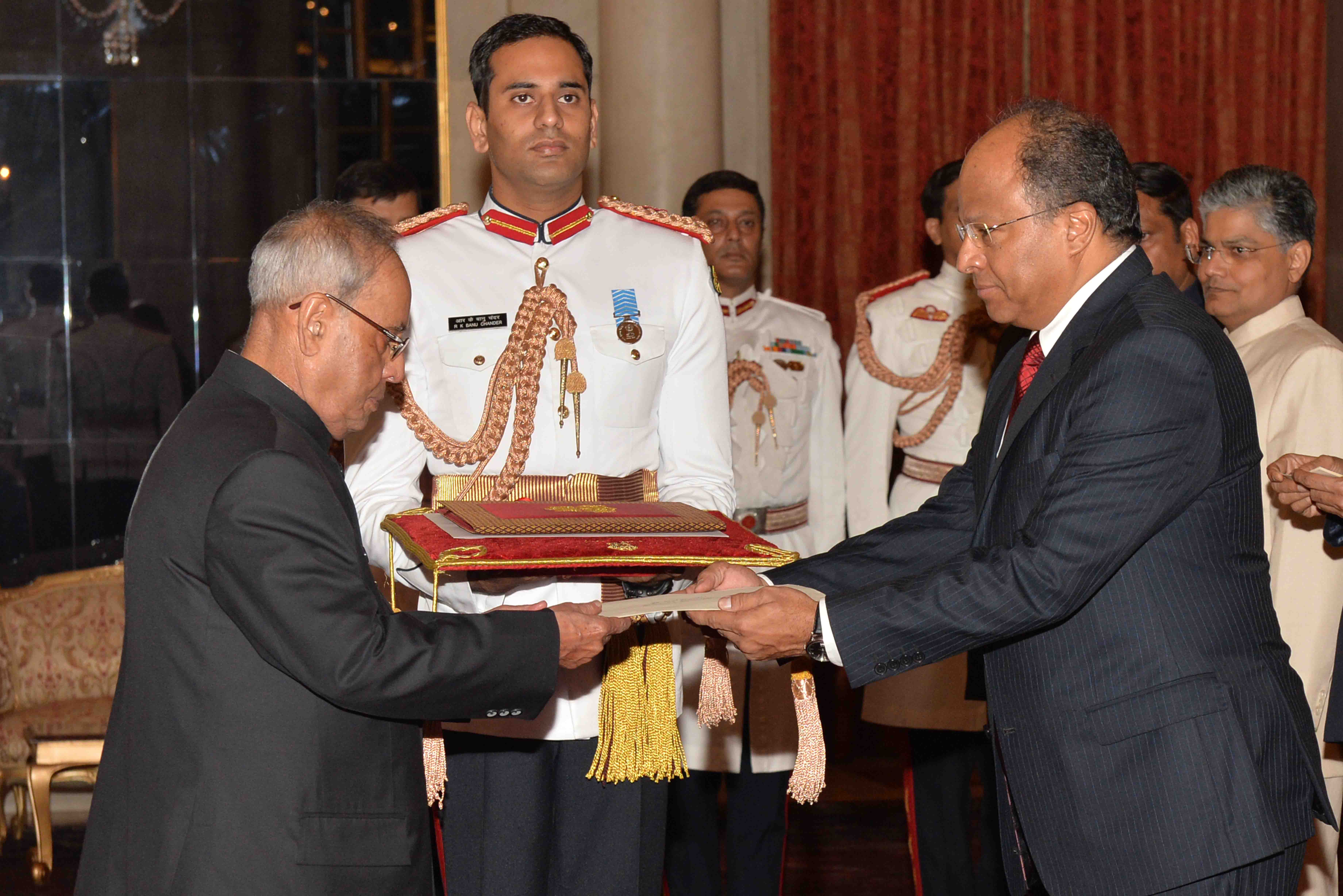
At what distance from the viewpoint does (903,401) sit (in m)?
4.31

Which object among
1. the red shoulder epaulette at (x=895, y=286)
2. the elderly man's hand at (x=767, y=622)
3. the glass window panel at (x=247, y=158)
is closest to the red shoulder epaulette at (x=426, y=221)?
the elderly man's hand at (x=767, y=622)

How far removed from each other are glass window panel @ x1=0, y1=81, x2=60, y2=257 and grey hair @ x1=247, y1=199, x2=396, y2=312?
407 cm

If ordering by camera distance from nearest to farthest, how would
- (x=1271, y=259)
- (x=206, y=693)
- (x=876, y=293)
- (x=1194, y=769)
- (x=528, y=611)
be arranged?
(x=206, y=693) → (x=1194, y=769) → (x=528, y=611) → (x=1271, y=259) → (x=876, y=293)

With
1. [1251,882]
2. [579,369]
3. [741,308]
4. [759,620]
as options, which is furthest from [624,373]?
[741,308]

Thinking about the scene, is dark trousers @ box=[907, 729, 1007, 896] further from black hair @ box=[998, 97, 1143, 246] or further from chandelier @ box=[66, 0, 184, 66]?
chandelier @ box=[66, 0, 184, 66]

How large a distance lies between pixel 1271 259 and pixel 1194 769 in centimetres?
174

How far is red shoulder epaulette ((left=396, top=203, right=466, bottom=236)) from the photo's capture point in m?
2.73

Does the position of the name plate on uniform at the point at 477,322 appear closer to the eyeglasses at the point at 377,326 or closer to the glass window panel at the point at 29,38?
the eyeglasses at the point at 377,326

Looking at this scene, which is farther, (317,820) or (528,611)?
(528,611)

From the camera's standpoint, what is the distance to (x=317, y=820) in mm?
1796

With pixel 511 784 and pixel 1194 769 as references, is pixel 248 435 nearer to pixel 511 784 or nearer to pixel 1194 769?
pixel 511 784

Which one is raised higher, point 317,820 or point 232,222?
point 232,222

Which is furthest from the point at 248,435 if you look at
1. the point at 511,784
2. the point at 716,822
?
the point at 716,822

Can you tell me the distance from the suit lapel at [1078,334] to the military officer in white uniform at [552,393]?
650 millimetres
